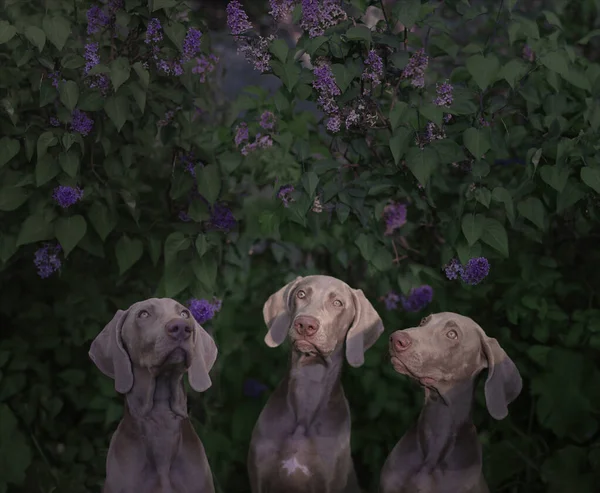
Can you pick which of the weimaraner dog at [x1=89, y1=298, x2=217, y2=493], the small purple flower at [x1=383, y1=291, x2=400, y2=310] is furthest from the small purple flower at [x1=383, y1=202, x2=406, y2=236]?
the weimaraner dog at [x1=89, y1=298, x2=217, y2=493]

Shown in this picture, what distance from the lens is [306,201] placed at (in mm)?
4781

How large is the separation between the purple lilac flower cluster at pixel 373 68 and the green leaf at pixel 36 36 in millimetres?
1389

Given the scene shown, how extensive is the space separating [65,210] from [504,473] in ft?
8.30

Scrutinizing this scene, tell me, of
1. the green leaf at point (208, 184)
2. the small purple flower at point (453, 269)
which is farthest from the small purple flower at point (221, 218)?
the small purple flower at point (453, 269)

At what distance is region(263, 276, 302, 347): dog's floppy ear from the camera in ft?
14.3

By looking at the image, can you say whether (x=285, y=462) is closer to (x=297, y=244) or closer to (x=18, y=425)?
(x=297, y=244)

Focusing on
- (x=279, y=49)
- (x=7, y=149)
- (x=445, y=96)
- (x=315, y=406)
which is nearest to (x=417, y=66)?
(x=445, y=96)

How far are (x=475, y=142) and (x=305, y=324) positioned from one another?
3.85ft

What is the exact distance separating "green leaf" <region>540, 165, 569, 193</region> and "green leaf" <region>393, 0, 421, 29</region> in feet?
2.91

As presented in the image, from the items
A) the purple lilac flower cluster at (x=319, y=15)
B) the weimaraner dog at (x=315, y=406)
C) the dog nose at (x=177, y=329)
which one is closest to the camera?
the dog nose at (x=177, y=329)

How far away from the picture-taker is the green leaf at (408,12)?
4.48m

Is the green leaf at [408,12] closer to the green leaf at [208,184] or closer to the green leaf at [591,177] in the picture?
the green leaf at [591,177]

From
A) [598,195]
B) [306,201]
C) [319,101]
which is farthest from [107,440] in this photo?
[598,195]

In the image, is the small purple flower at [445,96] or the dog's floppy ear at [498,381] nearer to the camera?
the dog's floppy ear at [498,381]
